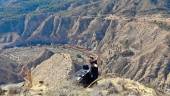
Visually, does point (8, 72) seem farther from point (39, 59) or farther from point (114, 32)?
point (114, 32)

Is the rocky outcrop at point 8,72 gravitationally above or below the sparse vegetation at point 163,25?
below

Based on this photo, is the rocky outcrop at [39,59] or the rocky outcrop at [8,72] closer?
the rocky outcrop at [8,72]

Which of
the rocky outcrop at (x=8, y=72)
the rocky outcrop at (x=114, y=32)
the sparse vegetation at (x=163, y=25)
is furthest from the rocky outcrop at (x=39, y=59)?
the sparse vegetation at (x=163, y=25)

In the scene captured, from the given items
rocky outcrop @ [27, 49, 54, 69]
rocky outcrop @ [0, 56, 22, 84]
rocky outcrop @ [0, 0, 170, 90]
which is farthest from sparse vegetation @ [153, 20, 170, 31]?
rocky outcrop @ [0, 56, 22, 84]

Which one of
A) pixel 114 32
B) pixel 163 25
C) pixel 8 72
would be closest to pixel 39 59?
pixel 8 72

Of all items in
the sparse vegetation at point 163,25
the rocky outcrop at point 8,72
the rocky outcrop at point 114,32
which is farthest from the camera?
the sparse vegetation at point 163,25

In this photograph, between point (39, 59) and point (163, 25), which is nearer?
point (163, 25)

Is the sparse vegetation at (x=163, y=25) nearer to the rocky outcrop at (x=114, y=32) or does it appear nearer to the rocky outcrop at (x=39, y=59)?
the rocky outcrop at (x=114, y=32)

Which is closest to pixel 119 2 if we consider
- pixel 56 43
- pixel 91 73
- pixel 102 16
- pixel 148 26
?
pixel 102 16

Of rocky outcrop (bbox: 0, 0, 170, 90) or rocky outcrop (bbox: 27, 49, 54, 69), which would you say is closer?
rocky outcrop (bbox: 0, 0, 170, 90)

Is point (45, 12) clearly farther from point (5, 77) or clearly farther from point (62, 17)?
point (5, 77)

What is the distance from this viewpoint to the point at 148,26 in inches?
4301

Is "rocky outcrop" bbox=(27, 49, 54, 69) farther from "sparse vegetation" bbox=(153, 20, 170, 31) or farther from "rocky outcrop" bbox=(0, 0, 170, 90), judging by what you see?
"sparse vegetation" bbox=(153, 20, 170, 31)

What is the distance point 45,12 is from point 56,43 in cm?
2491
